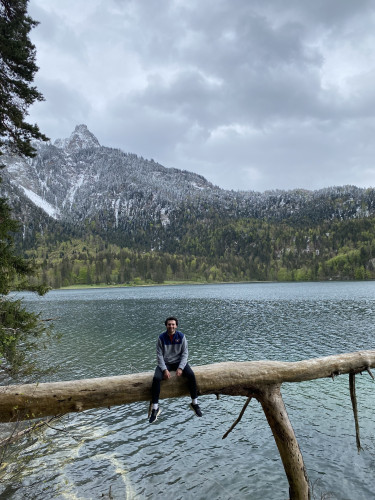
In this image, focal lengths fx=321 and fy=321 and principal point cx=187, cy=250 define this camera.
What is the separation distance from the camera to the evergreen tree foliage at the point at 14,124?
14938mm

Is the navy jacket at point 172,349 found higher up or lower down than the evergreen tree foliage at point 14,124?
lower down

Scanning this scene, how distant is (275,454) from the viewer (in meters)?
13.1

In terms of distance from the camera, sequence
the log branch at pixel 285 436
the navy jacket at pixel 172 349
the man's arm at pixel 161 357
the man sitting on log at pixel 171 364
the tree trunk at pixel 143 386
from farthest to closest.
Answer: the navy jacket at pixel 172 349 < the log branch at pixel 285 436 < the man's arm at pixel 161 357 < the man sitting on log at pixel 171 364 < the tree trunk at pixel 143 386

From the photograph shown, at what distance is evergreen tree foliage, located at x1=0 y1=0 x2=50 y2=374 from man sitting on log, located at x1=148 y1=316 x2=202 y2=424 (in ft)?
30.4

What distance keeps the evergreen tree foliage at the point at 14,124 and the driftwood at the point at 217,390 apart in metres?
8.86

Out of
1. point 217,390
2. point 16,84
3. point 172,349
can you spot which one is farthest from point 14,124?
point 217,390

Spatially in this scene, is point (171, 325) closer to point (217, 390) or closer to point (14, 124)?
point (217, 390)

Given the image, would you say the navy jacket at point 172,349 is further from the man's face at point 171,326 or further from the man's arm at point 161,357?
the man's face at point 171,326

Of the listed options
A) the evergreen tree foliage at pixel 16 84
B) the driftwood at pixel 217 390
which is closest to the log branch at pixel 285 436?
the driftwood at pixel 217 390

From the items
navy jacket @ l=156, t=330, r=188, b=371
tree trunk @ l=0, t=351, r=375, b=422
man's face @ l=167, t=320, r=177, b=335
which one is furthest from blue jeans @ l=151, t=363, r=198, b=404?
man's face @ l=167, t=320, r=177, b=335

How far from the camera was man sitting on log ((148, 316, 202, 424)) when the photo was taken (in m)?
7.86

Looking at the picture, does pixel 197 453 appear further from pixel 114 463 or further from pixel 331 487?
pixel 331 487

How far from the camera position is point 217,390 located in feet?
26.8

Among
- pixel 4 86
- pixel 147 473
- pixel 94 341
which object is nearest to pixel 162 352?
pixel 147 473
